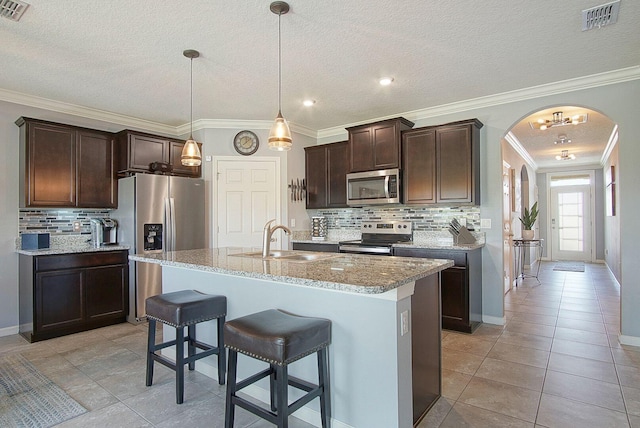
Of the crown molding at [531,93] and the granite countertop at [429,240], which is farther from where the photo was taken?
the granite countertop at [429,240]

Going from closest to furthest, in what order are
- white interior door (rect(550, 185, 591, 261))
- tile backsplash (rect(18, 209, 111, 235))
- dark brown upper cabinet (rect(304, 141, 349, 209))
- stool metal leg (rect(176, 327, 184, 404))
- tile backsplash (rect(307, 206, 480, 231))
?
stool metal leg (rect(176, 327, 184, 404)), tile backsplash (rect(18, 209, 111, 235)), tile backsplash (rect(307, 206, 480, 231)), dark brown upper cabinet (rect(304, 141, 349, 209)), white interior door (rect(550, 185, 591, 261))

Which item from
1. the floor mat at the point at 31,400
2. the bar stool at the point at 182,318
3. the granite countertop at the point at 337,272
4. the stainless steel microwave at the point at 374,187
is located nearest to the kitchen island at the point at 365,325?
the granite countertop at the point at 337,272

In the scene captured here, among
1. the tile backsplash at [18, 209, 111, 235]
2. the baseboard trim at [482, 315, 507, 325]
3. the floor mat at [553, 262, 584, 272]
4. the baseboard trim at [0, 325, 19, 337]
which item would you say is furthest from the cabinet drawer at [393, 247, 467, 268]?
the floor mat at [553, 262, 584, 272]

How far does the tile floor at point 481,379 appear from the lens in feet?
6.99

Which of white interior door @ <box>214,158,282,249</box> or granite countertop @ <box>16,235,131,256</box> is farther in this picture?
white interior door @ <box>214,158,282,249</box>

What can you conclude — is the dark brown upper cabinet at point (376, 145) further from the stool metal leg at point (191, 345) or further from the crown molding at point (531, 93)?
the stool metal leg at point (191, 345)

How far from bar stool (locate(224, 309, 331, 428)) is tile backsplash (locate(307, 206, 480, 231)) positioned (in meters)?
2.92

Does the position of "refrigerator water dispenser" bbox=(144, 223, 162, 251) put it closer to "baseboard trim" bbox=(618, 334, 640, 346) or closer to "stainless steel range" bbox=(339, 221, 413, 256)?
"stainless steel range" bbox=(339, 221, 413, 256)

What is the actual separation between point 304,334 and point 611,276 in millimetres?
7564

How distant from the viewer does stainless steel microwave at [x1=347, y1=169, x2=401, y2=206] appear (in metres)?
4.41

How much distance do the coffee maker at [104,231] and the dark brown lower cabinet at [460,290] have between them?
364 cm

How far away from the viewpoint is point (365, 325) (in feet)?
6.07

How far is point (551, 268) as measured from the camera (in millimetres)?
8102

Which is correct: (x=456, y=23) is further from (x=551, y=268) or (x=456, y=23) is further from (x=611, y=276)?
(x=551, y=268)
